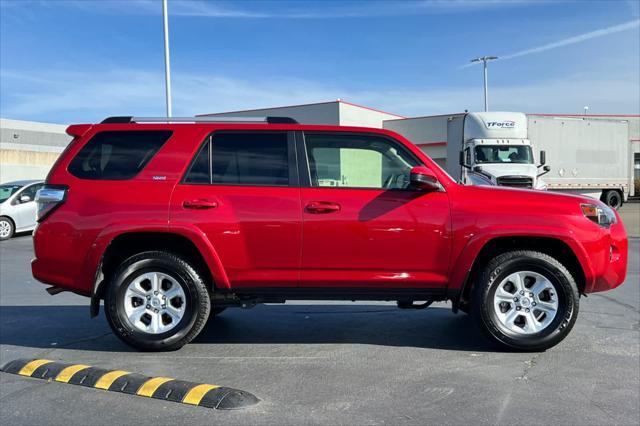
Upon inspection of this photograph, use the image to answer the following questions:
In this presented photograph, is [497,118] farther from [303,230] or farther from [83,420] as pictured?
[83,420]

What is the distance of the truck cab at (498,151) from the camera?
61.1 feet

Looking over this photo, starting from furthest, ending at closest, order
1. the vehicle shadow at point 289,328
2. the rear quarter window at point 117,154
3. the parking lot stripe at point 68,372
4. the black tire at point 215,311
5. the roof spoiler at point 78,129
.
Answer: the black tire at point 215,311 → the vehicle shadow at point 289,328 → the roof spoiler at point 78,129 → the rear quarter window at point 117,154 → the parking lot stripe at point 68,372

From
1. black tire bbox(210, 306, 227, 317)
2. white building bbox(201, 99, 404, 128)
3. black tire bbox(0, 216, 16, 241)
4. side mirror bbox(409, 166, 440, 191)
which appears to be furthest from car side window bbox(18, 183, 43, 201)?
white building bbox(201, 99, 404, 128)

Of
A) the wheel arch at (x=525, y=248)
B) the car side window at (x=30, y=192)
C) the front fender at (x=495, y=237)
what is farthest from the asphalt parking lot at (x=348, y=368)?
the car side window at (x=30, y=192)

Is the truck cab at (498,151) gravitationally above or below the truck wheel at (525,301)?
above

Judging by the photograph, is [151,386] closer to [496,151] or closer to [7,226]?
[7,226]

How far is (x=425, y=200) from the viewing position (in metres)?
5.00

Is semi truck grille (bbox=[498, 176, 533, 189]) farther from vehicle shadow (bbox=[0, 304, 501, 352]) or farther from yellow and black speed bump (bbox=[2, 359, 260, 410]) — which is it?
yellow and black speed bump (bbox=[2, 359, 260, 410])

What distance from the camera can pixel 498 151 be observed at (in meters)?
19.3

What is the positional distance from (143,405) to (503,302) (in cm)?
297

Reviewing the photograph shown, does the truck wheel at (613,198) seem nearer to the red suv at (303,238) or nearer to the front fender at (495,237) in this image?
the red suv at (303,238)

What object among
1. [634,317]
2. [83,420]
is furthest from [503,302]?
[83,420]

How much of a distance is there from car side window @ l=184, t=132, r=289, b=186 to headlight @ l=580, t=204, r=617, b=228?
2.54 m

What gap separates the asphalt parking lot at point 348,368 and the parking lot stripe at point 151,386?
0.26 feet
